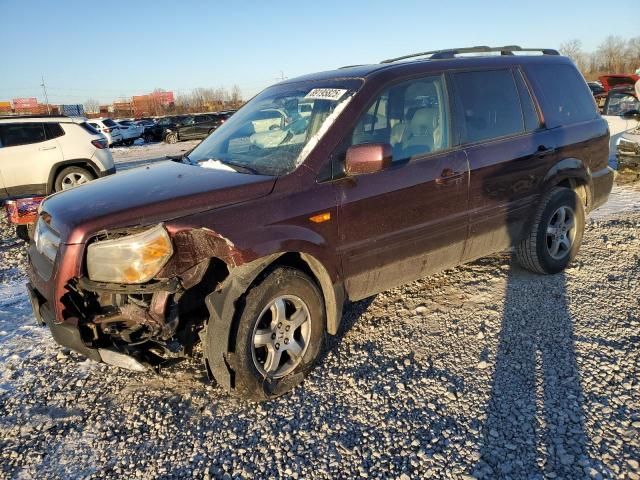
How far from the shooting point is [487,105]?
393 cm

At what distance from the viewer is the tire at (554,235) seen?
4.40m

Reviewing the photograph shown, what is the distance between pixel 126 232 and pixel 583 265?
436cm

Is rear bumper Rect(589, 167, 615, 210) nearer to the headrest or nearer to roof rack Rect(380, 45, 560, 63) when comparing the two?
roof rack Rect(380, 45, 560, 63)

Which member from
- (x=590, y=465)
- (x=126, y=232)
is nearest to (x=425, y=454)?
(x=590, y=465)

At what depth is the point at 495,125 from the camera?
3.97 metres

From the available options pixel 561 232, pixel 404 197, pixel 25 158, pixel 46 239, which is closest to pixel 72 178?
pixel 25 158

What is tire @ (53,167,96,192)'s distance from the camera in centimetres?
924

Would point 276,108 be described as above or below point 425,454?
above

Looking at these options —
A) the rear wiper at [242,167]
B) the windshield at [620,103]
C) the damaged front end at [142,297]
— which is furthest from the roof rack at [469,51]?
the windshield at [620,103]

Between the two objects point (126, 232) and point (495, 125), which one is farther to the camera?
point (495, 125)

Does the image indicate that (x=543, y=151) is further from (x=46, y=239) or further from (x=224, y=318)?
(x=46, y=239)

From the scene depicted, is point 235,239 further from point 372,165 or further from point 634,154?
point 634,154

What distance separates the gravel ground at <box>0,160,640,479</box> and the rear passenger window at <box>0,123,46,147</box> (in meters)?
6.30

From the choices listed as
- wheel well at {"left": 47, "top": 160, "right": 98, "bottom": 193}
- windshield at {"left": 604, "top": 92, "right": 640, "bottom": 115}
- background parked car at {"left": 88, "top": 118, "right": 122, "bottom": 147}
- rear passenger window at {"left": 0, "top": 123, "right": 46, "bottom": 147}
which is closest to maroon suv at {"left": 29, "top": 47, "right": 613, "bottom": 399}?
wheel well at {"left": 47, "top": 160, "right": 98, "bottom": 193}
